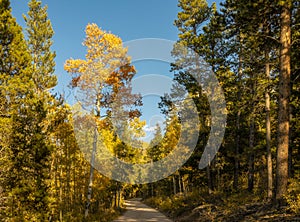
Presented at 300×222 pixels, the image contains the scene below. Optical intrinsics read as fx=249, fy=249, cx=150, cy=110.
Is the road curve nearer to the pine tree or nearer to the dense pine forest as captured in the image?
the dense pine forest

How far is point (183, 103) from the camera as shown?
70.6ft

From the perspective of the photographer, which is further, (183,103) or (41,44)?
(183,103)

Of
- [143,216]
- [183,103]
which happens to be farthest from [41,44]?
[143,216]

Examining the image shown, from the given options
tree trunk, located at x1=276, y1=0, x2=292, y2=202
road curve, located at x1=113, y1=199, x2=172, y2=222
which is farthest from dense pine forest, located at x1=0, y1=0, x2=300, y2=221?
road curve, located at x1=113, y1=199, x2=172, y2=222

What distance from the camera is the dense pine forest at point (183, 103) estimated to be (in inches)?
401

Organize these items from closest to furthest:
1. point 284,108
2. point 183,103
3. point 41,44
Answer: point 284,108, point 41,44, point 183,103

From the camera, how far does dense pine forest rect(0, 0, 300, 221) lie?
33.4ft

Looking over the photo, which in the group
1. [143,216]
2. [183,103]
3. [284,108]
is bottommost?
[143,216]

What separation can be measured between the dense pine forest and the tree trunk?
0.12ft

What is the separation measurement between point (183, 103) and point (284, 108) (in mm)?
12131

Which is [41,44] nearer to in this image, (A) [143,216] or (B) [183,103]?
(B) [183,103]

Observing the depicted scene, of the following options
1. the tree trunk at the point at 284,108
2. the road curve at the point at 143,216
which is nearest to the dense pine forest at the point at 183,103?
the tree trunk at the point at 284,108

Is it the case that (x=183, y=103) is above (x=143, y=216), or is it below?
above

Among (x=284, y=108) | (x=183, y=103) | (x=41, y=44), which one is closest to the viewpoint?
(x=284, y=108)
